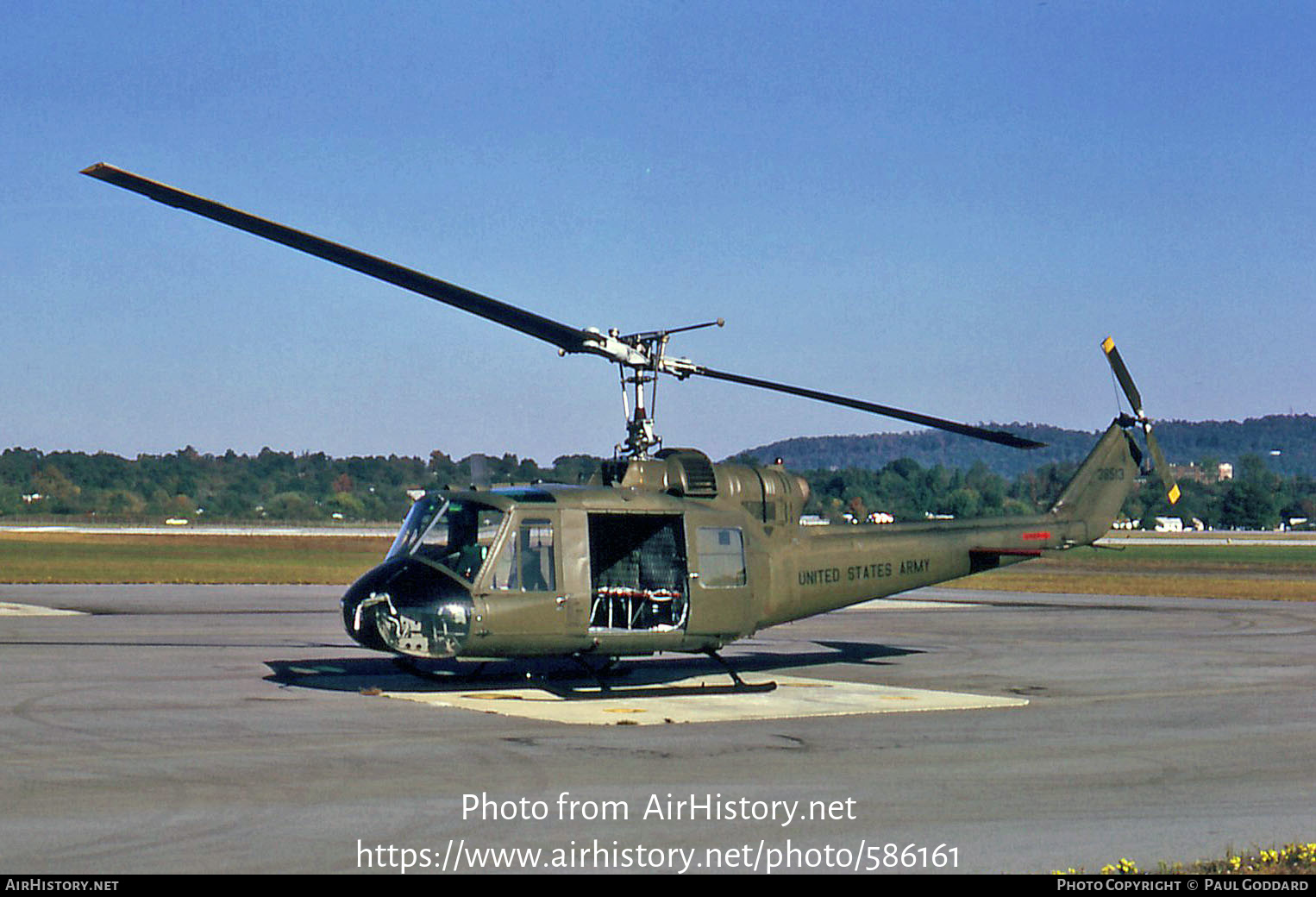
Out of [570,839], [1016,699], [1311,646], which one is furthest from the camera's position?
[1311,646]

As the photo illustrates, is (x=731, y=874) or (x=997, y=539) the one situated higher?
(x=997, y=539)

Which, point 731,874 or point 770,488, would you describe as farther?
point 770,488

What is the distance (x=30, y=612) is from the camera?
3141 centimetres

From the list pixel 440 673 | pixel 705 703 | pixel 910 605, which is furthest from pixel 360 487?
pixel 910 605

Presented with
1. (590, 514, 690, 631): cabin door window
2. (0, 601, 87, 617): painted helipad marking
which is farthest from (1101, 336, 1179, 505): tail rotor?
(0, 601, 87, 617): painted helipad marking

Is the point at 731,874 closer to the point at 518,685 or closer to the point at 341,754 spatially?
the point at 341,754

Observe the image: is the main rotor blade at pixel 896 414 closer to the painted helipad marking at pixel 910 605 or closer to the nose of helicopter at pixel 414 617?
the nose of helicopter at pixel 414 617

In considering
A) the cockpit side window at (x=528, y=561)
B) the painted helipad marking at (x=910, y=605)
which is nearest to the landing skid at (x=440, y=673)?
the cockpit side window at (x=528, y=561)

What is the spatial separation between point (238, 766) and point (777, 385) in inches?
345

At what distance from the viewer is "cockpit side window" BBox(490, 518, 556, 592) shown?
17375 mm

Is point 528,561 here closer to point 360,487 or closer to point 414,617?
point 414,617

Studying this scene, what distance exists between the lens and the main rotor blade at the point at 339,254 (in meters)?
14.0

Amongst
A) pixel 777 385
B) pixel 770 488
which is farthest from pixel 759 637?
pixel 777 385

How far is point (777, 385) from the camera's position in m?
18.5
